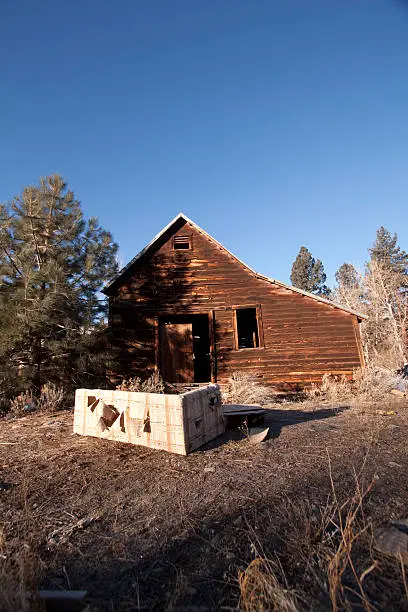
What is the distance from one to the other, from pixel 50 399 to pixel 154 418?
5.32 metres

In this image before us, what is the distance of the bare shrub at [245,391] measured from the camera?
934cm

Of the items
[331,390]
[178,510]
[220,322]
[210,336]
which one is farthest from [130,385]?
[178,510]

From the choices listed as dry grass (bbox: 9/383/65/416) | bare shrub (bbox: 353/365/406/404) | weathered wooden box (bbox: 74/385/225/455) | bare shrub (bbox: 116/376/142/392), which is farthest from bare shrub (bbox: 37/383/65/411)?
bare shrub (bbox: 353/365/406/404)

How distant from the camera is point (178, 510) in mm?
2785

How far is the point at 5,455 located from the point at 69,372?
525 cm

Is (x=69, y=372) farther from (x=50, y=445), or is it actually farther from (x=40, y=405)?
(x=50, y=445)

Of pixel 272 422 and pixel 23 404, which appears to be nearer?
pixel 272 422

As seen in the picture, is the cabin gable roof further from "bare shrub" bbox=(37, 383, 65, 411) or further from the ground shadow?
the ground shadow

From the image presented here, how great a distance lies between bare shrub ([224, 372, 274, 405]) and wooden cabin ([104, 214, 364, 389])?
1.28 feet

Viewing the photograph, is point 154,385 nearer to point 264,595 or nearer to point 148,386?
point 148,386

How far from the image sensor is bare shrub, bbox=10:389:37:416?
25.6 feet

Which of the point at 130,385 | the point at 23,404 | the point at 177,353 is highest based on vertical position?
the point at 177,353

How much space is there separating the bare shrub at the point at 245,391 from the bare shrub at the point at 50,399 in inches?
201

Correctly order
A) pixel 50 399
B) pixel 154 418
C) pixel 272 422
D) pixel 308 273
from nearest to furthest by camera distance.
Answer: pixel 154 418, pixel 272 422, pixel 50 399, pixel 308 273
